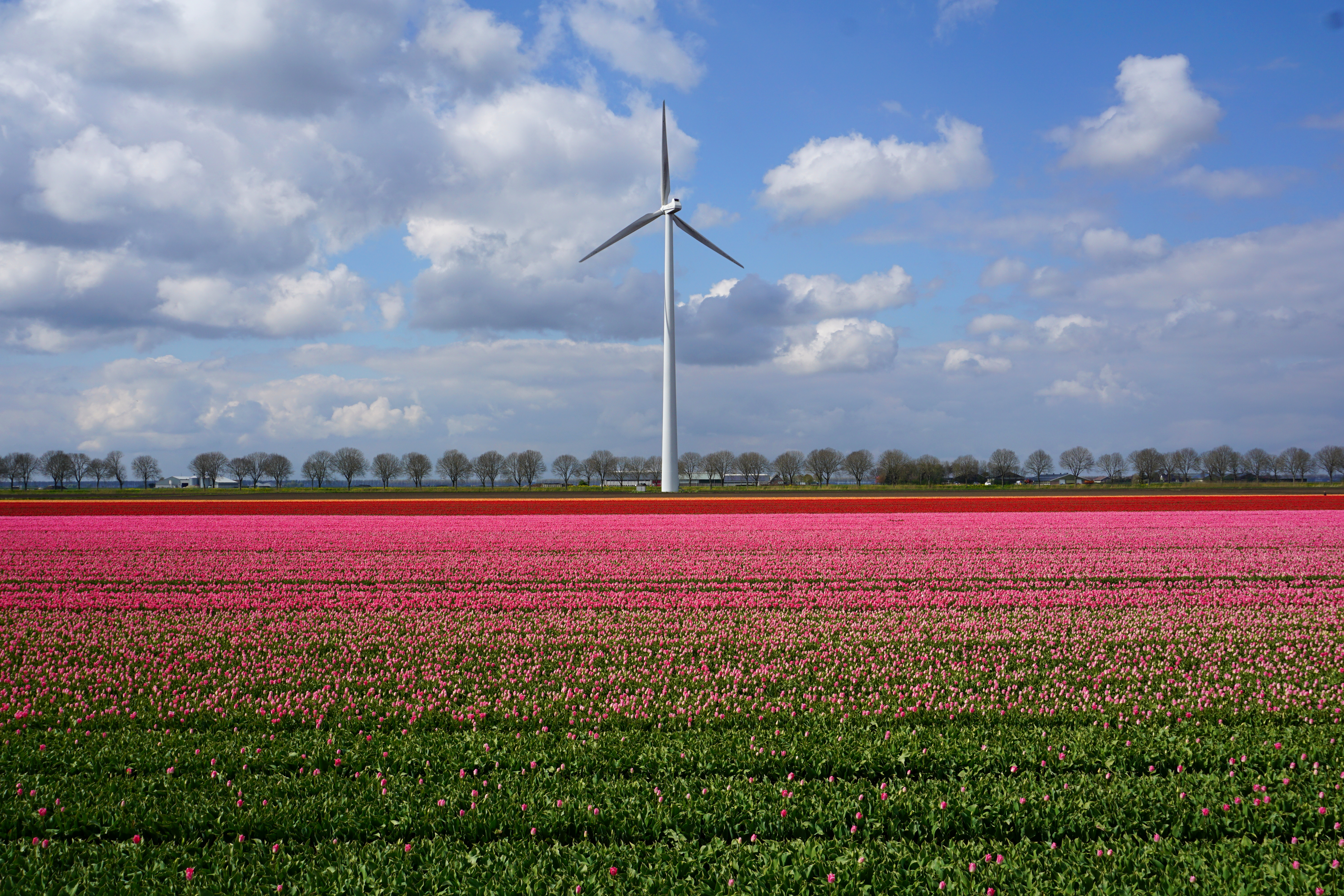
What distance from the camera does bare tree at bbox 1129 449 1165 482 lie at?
143m

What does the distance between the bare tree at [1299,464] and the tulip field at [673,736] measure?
559 ft

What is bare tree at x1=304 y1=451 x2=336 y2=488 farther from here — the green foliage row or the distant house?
the green foliage row

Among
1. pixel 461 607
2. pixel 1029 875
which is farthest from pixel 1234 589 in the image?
pixel 461 607

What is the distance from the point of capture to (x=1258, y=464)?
149625 mm

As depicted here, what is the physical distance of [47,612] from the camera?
14.5m

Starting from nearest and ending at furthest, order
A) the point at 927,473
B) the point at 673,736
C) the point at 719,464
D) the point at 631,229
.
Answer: the point at 673,736 < the point at 631,229 < the point at 927,473 < the point at 719,464

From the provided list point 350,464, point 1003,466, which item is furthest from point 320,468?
point 1003,466

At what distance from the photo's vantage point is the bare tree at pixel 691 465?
589 feet

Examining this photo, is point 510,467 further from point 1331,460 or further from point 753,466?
point 1331,460

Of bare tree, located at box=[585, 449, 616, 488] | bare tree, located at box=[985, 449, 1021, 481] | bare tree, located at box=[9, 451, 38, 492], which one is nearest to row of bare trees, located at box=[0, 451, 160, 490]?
bare tree, located at box=[9, 451, 38, 492]

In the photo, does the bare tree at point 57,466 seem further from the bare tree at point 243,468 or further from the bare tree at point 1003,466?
the bare tree at point 1003,466

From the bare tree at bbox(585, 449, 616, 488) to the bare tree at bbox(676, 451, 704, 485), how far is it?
17.2 m

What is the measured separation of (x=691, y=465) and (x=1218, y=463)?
114m

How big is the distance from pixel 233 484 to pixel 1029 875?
214 metres
